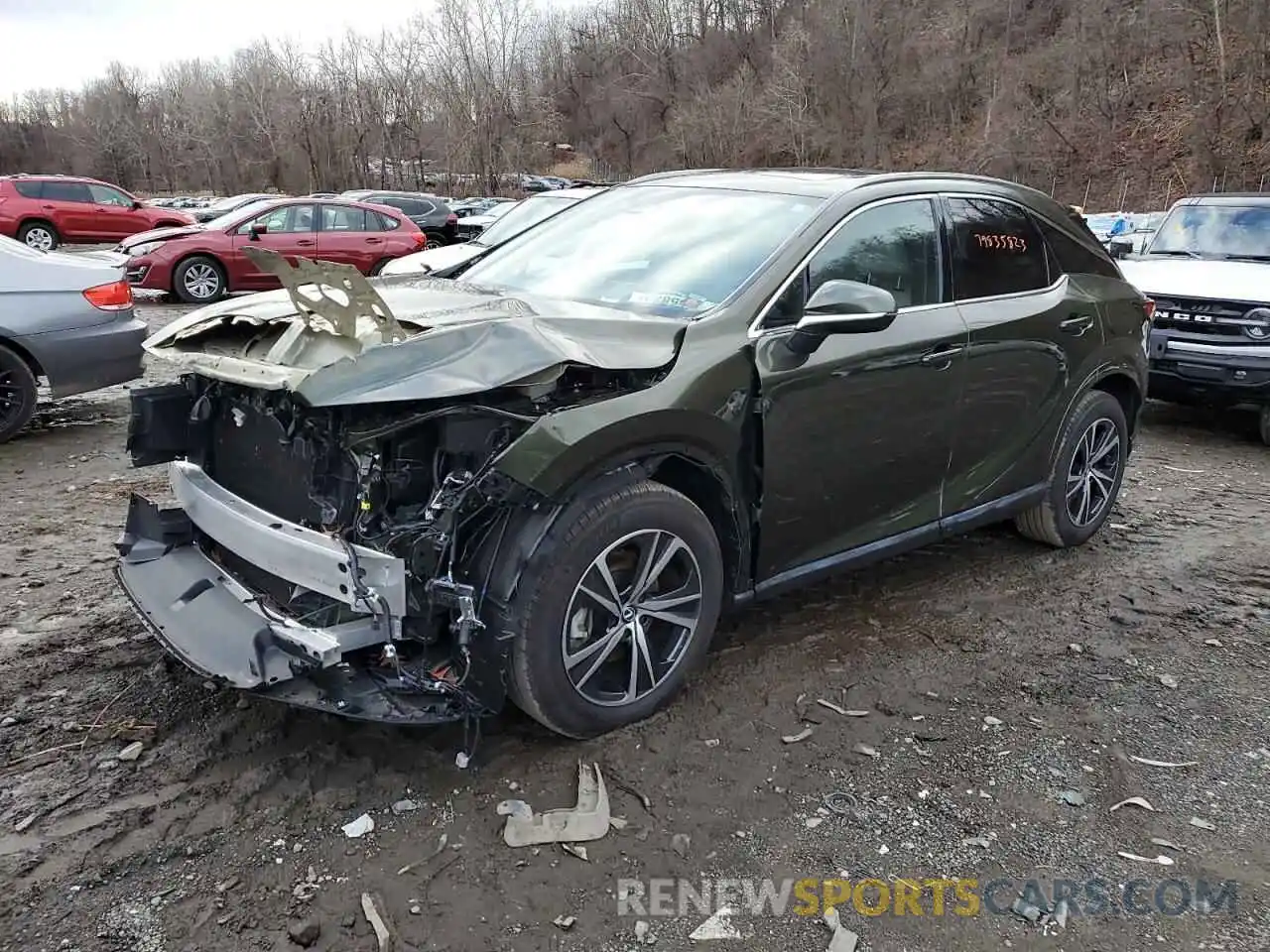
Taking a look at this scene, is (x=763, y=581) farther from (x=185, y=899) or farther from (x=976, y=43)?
(x=976, y=43)

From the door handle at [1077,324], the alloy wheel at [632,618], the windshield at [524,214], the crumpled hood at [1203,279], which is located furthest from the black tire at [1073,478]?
the windshield at [524,214]

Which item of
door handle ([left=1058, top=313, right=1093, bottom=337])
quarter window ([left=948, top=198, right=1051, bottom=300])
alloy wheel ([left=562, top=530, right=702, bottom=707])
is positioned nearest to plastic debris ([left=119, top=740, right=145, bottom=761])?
alloy wheel ([left=562, top=530, right=702, bottom=707])

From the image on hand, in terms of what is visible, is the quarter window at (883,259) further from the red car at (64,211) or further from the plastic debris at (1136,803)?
the red car at (64,211)

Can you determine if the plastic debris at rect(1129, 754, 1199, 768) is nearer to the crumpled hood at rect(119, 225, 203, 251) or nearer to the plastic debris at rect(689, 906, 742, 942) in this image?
the plastic debris at rect(689, 906, 742, 942)

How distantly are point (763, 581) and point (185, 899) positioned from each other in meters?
2.10

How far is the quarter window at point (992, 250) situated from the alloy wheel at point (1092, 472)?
3.12 ft

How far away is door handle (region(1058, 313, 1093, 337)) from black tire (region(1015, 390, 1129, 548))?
35cm

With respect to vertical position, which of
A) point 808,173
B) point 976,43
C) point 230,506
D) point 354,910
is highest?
point 976,43

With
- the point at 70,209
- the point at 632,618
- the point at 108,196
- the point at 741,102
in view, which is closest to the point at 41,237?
the point at 70,209

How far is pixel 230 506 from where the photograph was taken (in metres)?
3.31

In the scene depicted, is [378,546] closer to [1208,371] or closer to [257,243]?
[1208,371]

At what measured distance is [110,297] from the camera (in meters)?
7.08

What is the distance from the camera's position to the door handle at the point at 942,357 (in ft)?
13.1

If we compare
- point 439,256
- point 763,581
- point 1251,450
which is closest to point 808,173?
point 763,581
